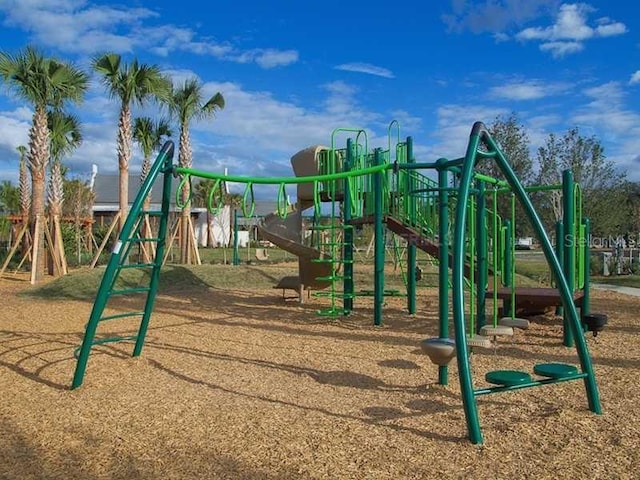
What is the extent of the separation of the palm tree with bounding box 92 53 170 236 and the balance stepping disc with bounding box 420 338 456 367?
1581 cm

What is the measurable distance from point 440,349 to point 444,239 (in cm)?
111

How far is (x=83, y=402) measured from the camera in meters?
5.08

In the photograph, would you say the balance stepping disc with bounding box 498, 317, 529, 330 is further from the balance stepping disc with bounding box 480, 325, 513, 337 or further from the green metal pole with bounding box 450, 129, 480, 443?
the green metal pole with bounding box 450, 129, 480, 443

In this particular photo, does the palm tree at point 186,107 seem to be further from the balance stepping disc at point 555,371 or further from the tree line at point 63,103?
the balance stepping disc at point 555,371

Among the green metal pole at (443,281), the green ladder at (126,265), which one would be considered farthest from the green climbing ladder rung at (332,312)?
the green metal pole at (443,281)

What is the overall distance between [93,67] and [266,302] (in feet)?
35.9

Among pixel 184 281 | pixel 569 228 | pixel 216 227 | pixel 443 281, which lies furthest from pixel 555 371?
pixel 216 227

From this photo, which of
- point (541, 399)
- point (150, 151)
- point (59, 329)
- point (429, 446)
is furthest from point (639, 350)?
point (150, 151)

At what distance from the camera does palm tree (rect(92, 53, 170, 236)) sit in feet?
62.6

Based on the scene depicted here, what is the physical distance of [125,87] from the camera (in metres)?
19.2

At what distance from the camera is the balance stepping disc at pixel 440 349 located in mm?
4648

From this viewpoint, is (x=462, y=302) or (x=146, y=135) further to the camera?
(x=146, y=135)

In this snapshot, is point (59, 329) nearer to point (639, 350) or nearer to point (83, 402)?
point (83, 402)

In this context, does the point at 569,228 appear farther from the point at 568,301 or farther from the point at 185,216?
the point at 185,216
